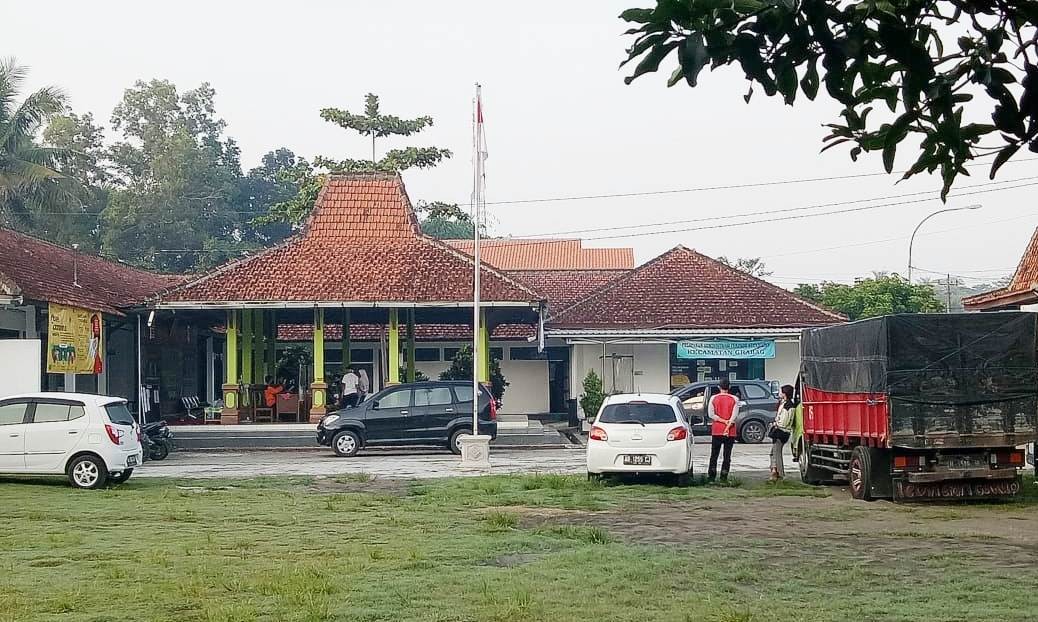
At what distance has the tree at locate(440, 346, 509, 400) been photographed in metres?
39.8

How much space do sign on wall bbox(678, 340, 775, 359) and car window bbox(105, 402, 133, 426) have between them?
19.9 meters

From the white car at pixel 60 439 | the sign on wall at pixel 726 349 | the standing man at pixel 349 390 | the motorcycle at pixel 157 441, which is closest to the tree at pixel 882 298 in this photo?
the sign on wall at pixel 726 349

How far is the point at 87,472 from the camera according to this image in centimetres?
1914

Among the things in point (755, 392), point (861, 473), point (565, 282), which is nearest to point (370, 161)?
point (565, 282)

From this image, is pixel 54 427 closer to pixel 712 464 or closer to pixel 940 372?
pixel 712 464

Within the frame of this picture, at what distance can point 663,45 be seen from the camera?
4.44 metres

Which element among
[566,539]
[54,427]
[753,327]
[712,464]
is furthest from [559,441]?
[566,539]

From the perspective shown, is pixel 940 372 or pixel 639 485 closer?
pixel 940 372

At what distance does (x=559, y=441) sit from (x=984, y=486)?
51.9 ft

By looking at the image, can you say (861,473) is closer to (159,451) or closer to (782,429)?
(782,429)

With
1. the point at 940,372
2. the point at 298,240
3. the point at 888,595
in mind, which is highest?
the point at 298,240

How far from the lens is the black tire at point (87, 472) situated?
19.1 m

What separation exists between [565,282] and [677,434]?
86.1ft

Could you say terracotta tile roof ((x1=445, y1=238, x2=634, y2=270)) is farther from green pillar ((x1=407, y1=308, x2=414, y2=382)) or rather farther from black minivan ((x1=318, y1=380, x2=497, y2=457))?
black minivan ((x1=318, y1=380, x2=497, y2=457))
